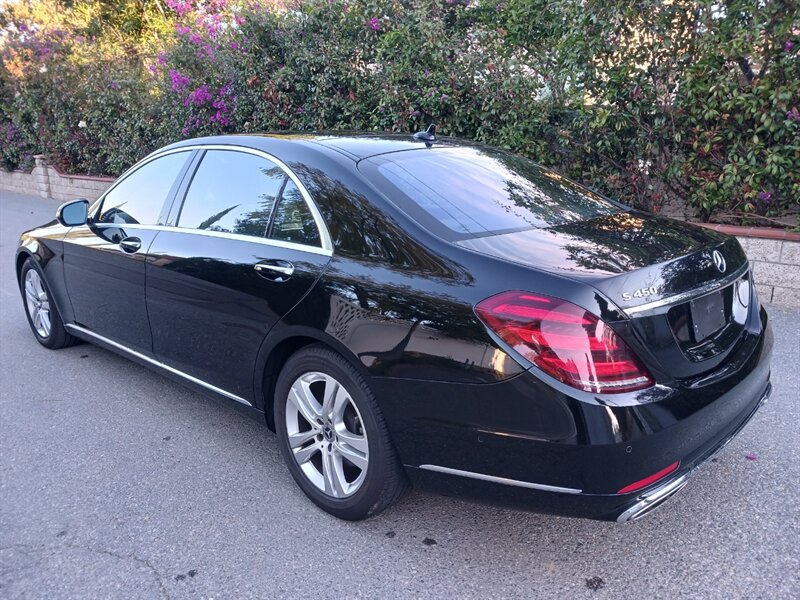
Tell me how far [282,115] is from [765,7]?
19.7 ft

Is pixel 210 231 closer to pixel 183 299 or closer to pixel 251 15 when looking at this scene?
pixel 183 299

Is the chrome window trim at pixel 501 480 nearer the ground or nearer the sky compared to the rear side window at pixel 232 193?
nearer the ground

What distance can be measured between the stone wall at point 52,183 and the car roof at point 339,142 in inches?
439

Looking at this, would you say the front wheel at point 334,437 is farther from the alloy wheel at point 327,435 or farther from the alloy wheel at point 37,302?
the alloy wheel at point 37,302

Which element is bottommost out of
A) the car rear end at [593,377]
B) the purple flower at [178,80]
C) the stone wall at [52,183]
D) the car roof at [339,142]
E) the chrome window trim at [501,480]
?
the stone wall at [52,183]

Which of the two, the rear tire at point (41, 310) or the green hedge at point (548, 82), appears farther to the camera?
the green hedge at point (548, 82)

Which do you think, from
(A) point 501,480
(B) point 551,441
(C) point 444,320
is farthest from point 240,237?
(B) point 551,441

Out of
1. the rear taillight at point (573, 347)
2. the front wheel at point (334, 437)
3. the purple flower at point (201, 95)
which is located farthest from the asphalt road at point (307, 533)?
the purple flower at point (201, 95)

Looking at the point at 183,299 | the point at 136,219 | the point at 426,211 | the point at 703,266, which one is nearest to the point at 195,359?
the point at 183,299

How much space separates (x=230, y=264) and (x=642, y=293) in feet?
6.42

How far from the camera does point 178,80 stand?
10977mm

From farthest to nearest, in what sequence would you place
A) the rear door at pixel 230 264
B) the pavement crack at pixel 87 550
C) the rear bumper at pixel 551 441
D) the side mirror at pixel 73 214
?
the side mirror at pixel 73 214, the rear door at pixel 230 264, the pavement crack at pixel 87 550, the rear bumper at pixel 551 441

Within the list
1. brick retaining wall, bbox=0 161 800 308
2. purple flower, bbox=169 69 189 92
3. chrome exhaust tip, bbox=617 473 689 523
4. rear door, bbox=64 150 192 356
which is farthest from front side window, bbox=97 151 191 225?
purple flower, bbox=169 69 189 92

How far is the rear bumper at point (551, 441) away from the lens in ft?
7.54
